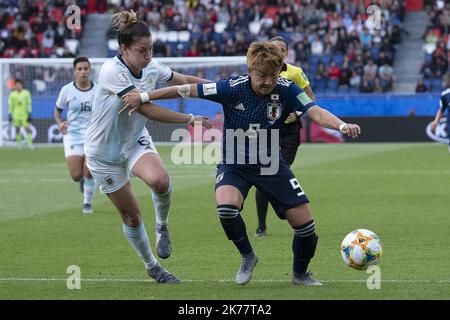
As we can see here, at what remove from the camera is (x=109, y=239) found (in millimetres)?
12109

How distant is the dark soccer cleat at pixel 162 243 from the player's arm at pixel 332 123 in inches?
81.3

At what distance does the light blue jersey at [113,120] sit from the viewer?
859cm

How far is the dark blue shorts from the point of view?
26.9ft

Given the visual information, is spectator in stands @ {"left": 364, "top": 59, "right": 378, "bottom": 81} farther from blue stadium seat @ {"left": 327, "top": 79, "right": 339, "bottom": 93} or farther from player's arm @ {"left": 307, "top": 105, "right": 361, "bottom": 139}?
player's arm @ {"left": 307, "top": 105, "right": 361, "bottom": 139}

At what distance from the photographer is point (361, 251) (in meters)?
8.61

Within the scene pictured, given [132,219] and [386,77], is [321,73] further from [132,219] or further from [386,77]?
[132,219]

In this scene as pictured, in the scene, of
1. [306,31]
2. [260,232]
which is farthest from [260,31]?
[260,232]

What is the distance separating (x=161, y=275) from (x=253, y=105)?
1.70m

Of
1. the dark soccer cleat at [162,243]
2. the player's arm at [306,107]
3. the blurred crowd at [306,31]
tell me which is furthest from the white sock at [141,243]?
the blurred crowd at [306,31]

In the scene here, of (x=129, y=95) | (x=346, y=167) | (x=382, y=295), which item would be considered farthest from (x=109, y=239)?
(x=346, y=167)

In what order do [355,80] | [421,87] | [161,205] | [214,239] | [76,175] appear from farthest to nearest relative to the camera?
[355,80]
[421,87]
[76,175]
[214,239]
[161,205]

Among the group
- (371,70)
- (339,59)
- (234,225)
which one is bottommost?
(371,70)

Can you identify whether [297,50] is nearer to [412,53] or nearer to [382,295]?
[412,53]

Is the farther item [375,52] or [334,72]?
[375,52]
